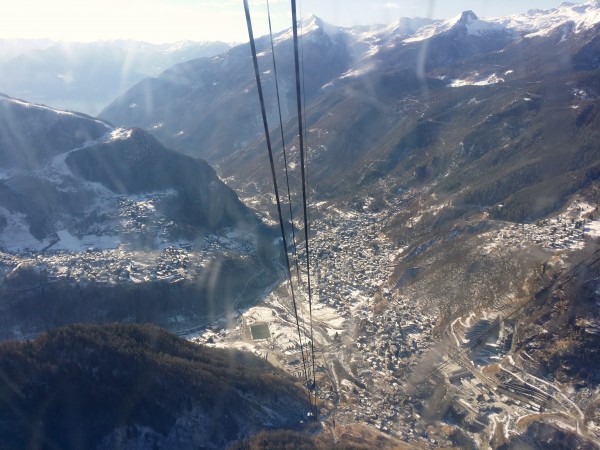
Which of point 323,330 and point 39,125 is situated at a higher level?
point 39,125

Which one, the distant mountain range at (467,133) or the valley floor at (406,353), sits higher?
the distant mountain range at (467,133)

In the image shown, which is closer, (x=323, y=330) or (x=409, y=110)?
(x=323, y=330)

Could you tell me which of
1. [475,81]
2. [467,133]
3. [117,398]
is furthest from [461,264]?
[475,81]

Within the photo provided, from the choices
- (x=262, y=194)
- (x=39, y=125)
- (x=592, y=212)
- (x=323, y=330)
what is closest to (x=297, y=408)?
(x=323, y=330)

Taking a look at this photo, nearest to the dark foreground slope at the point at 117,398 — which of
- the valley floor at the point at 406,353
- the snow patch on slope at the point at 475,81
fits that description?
the valley floor at the point at 406,353

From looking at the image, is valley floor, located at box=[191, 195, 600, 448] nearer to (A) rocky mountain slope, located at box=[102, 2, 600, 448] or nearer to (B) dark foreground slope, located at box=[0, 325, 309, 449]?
(A) rocky mountain slope, located at box=[102, 2, 600, 448]

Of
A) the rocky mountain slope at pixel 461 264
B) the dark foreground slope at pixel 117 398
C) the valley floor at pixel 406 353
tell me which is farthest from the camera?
the rocky mountain slope at pixel 461 264

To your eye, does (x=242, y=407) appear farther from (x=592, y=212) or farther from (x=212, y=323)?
(x=592, y=212)

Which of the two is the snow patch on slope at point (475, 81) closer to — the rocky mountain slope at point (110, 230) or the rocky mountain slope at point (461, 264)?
the rocky mountain slope at point (461, 264)

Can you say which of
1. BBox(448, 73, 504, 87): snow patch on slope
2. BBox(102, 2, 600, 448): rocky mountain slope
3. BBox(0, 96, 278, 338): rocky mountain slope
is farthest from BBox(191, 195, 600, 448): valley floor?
BBox(448, 73, 504, 87): snow patch on slope
